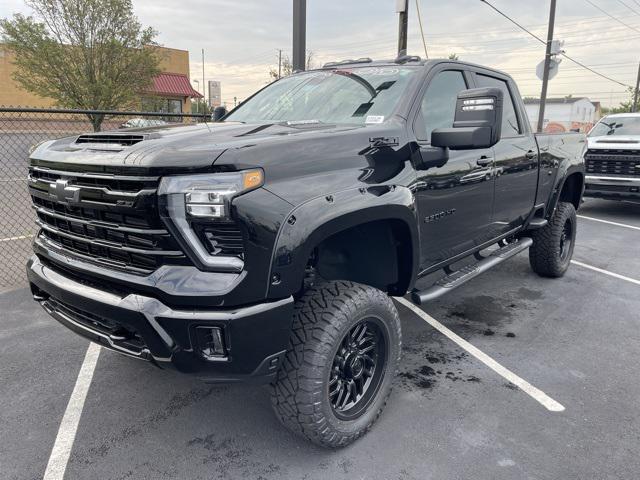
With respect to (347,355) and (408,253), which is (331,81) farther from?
(347,355)

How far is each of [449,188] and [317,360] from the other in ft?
5.18

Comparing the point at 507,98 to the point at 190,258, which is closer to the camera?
the point at 190,258

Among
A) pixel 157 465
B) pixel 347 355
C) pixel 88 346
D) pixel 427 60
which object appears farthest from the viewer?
pixel 88 346

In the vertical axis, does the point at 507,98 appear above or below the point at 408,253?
above

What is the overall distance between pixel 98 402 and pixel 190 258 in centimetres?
161

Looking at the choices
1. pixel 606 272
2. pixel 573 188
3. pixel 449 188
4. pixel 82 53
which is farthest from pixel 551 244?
pixel 82 53

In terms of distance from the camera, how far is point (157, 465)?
2.48 m

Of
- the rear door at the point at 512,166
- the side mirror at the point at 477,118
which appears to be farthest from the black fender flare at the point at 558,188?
the side mirror at the point at 477,118

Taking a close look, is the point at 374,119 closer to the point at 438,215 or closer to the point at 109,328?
the point at 438,215

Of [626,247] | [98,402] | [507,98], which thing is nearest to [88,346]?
[98,402]

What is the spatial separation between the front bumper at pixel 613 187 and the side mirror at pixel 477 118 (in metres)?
7.84

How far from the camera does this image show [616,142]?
9391 mm

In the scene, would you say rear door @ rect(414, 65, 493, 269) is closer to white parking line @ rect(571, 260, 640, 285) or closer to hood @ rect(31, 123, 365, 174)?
hood @ rect(31, 123, 365, 174)

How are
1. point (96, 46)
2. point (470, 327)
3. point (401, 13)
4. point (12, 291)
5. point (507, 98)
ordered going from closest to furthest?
1. point (470, 327)
2. point (507, 98)
3. point (12, 291)
4. point (401, 13)
5. point (96, 46)
